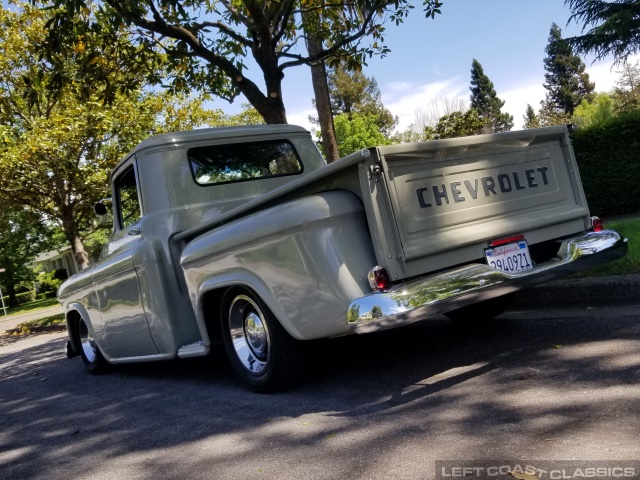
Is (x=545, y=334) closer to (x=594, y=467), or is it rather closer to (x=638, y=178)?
(x=594, y=467)

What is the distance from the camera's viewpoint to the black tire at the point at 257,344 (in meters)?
4.37

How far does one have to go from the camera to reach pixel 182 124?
19.9m

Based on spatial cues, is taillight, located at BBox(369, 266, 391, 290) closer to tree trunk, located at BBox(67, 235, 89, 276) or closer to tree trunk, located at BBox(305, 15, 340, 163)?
tree trunk, located at BBox(305, 15, 340, 163)

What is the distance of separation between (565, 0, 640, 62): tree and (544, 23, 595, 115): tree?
50.3m

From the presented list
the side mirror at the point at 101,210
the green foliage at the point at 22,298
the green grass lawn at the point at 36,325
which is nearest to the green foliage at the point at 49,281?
the green foliage at the point at 22,298

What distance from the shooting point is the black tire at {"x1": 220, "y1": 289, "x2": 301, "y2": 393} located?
4.37 meters

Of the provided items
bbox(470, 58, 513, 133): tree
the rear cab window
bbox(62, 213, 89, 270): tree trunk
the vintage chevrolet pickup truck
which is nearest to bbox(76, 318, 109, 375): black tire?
the vintage chevrolet pickup truck

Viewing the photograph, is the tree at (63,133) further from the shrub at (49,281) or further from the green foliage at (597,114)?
the shrub at (49,281)

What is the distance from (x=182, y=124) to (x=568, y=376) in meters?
17.6

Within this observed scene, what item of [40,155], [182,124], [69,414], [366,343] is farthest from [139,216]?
[182,124]

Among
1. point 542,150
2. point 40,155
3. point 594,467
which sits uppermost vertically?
point 40,155

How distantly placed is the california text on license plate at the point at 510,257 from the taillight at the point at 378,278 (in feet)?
2.66

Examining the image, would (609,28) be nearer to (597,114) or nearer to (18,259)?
(597,114)

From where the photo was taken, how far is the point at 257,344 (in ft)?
15.4
